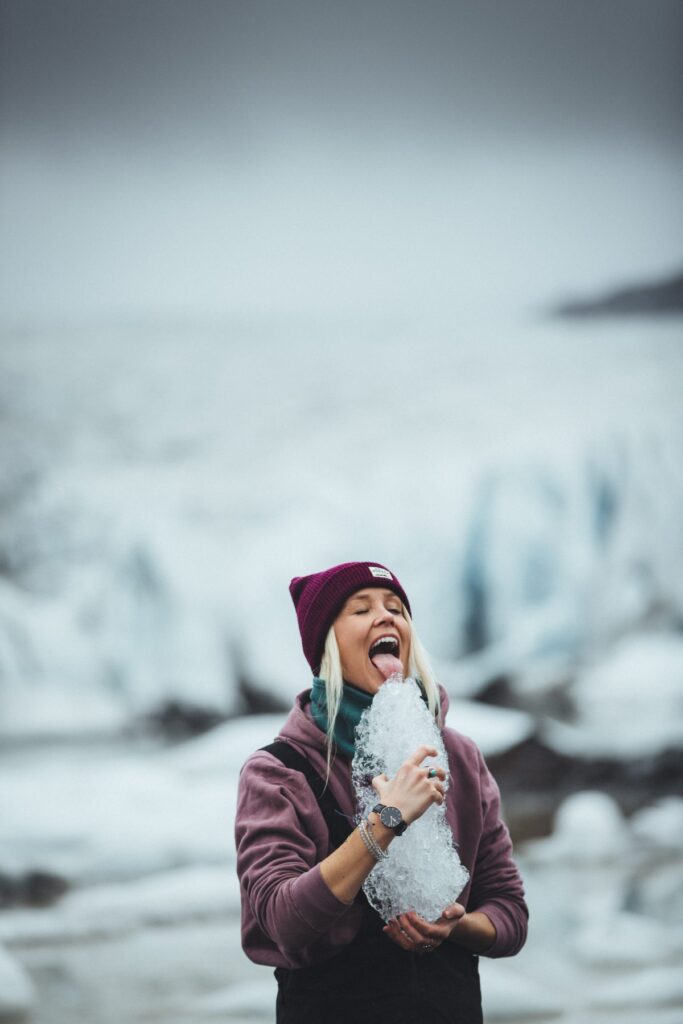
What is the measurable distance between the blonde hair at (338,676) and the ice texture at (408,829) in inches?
2.3

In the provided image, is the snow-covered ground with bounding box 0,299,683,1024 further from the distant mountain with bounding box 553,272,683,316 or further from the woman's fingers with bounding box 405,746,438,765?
A: the woman's fingers with bounding box 405,746,438,765

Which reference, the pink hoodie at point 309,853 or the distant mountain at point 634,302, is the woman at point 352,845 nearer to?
the pink hoodie at point 309,853

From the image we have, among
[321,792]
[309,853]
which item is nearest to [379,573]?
[321,792]

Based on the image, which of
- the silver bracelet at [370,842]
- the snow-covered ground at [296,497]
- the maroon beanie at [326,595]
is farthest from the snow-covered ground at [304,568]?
the silver bracelet at [370,842]

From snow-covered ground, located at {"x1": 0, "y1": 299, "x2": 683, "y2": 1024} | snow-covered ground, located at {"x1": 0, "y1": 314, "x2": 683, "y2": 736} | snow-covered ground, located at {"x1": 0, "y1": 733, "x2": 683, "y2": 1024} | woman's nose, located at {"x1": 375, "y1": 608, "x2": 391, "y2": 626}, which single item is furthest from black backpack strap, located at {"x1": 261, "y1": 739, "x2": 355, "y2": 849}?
snow-covered ground, located at {"x1": 0, "y1": 314, "x2": 683, "y2": 736}

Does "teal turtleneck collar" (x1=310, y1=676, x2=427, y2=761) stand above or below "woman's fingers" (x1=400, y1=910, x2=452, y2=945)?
above

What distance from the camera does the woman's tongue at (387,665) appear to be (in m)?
1.90

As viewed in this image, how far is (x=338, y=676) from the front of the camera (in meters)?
1.90

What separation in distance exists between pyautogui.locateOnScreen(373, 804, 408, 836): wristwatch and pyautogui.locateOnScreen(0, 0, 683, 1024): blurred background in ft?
10.9

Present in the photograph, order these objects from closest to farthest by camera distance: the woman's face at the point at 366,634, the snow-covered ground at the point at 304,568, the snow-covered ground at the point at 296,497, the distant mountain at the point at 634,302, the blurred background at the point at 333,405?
the woman's face at the point at 366,634 < the snow-covered ground at the point at 304,568 < the blurred background at the point at 333,405 < the snow-covered ground at the point at 296,497 < the distant mountain at the point at 634,302

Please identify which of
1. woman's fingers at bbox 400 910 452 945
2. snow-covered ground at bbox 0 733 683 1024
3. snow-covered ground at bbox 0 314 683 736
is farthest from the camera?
snow-covered ground at bbox 0 314 683 736

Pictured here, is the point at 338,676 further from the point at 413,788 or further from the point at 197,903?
the point at 197,903

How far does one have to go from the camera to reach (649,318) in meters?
5.85

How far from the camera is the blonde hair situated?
188 cm
